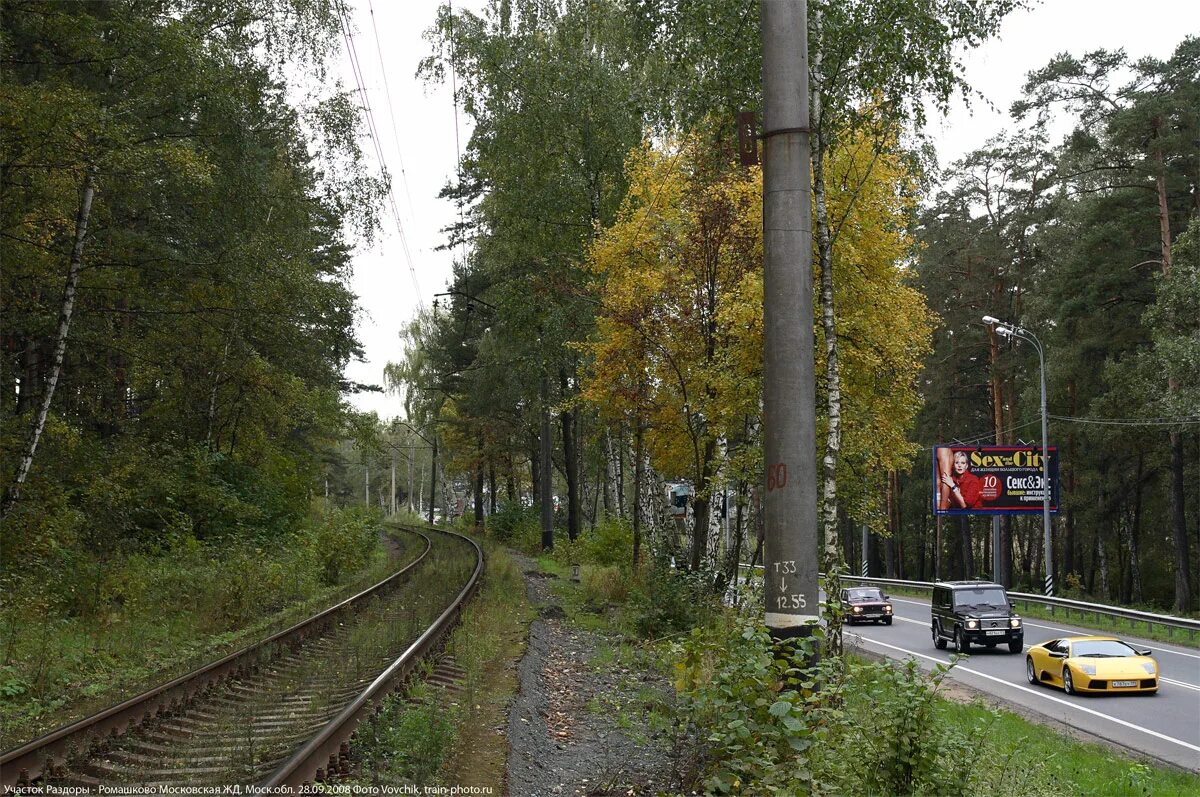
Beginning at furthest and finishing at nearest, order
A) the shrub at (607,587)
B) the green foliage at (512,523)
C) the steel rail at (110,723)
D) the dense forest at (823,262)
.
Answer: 1. the green foliage at (512,523)
2. the shrub at (607,587)
3. the dense forest at (823,262)
4. the steel rail at (110,723)

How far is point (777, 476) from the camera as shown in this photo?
6434 millimetres

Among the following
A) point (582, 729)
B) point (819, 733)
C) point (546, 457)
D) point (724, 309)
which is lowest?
point (582, 729)

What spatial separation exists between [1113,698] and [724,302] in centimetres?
1048

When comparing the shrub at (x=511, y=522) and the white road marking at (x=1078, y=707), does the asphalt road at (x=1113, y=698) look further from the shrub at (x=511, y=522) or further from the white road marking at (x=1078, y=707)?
the shrub at (x=511, y=522)

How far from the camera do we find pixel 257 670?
448 inches

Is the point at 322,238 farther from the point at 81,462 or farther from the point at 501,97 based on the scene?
the point at 81,462

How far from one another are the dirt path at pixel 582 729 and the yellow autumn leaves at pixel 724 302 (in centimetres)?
596

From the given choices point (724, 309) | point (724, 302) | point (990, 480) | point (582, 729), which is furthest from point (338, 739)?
point (990, 480)

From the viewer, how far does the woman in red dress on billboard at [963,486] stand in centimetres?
3953

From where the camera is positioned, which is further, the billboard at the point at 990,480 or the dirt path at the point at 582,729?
the billboard at the point at 990,480

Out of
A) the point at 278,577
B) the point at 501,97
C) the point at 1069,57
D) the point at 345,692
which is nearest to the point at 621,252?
the point at 501,97

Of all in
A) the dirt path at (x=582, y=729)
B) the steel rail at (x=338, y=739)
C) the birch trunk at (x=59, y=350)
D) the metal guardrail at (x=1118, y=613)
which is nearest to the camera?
the steel rail at (x=338, y=739)

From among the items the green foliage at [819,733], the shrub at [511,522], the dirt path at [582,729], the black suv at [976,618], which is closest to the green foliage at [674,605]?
the dirt path at [582,729]

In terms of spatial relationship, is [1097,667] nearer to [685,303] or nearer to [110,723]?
[685,303]
